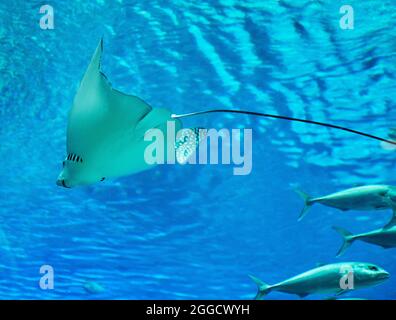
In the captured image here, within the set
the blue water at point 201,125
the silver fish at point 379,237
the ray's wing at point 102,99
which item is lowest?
the silver fish at point 379,237

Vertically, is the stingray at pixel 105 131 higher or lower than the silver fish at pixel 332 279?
higher

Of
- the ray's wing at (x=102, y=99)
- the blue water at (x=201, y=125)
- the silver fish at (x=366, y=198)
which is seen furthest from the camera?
the blue water at (x=201, y=125)

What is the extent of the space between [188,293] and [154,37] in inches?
412

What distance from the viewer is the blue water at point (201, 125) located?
592 cm

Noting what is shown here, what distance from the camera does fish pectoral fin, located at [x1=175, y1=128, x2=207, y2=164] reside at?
3.08m

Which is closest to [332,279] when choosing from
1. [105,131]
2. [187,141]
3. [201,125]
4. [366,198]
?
[366,198]

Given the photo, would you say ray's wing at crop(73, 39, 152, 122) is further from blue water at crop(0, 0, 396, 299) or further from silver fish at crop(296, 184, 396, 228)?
blue water at crop(0, 0, 396, 299)

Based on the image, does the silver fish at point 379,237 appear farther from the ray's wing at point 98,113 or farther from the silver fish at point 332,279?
the ray's wing at point 98,113

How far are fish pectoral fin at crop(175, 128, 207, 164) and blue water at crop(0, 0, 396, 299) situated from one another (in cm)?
315

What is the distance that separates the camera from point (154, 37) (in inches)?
241

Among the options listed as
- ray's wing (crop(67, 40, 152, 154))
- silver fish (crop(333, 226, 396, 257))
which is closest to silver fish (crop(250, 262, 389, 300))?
silver fish (crop(333, 226, 396, 257))

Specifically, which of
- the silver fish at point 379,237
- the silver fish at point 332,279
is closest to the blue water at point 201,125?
the silver fish at point 379,237
